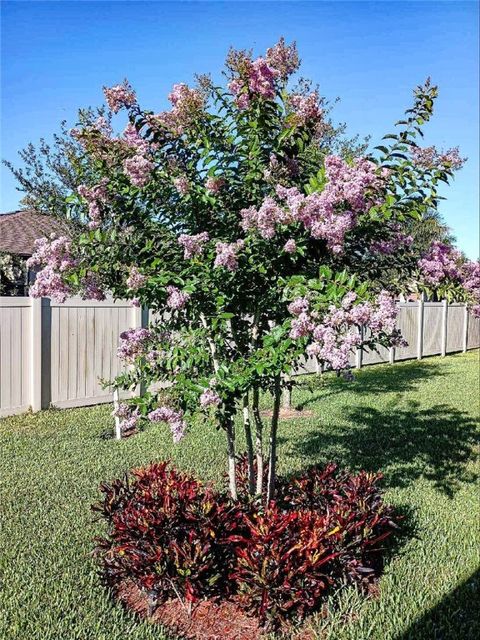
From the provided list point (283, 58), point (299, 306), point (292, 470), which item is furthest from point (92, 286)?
point (292, 470)

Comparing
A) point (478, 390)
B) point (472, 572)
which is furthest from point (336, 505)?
point (478, 390)

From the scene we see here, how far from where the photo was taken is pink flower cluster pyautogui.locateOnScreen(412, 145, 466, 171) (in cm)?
292

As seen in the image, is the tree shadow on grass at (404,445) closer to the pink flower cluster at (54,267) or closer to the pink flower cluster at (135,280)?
the pink flower cluster at (135,280)

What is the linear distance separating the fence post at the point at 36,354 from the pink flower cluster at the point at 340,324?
542cm

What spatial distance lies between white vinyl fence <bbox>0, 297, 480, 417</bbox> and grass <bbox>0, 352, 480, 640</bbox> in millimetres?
305

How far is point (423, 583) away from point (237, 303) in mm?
1793

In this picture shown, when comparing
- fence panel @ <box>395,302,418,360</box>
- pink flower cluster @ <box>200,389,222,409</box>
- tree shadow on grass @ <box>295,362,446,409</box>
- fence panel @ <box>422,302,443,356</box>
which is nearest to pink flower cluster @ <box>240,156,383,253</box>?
pink flower cluster @ <box>200,389,222,409</box>

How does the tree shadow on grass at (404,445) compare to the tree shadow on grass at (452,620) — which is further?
the tree shadow on grass at (404,445)

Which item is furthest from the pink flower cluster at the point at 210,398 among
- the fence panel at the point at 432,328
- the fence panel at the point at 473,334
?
the fence panel at the point at 473,334

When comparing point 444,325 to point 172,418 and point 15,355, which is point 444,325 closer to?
point 15,355

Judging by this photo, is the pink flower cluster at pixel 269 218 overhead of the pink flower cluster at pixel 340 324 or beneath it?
overhead

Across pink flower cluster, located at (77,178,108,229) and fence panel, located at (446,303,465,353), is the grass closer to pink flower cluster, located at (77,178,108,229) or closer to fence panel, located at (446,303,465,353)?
pink flower cluster, located at (77,178,108,229)

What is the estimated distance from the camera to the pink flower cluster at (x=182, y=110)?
2854 millimetres

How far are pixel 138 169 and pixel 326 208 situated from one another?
0.90 meters
